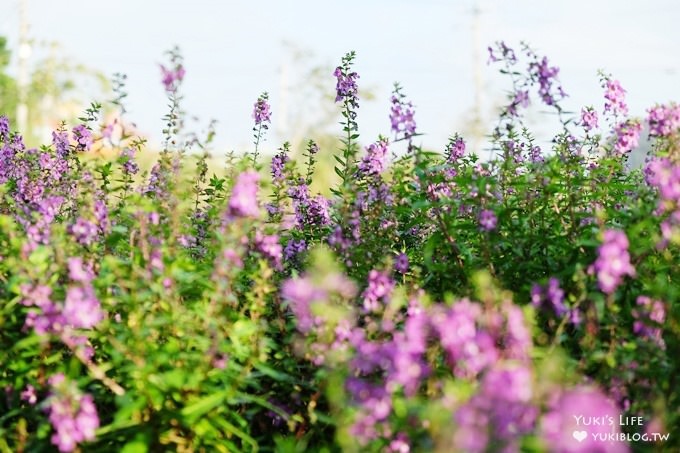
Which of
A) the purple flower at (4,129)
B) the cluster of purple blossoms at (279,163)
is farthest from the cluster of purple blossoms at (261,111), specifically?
the purple flower at (4,129)

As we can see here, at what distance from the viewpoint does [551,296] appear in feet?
12.5


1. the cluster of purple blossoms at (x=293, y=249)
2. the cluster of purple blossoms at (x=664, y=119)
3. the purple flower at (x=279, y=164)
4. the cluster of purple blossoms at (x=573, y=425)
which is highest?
the purple flower at (x=279, y=164)

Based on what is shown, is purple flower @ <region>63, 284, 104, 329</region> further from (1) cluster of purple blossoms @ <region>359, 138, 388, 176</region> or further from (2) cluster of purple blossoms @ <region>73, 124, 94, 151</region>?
(2) cluster of purple blossoms @ <region>73, 124, 94, 151</region>

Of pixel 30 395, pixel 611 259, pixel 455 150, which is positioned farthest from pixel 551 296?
pixel 455 150

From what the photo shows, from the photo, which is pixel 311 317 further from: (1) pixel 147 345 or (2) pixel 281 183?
(2) pixel 281 183

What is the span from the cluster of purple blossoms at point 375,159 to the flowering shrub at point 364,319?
0.01 metres

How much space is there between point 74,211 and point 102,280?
7.11ft

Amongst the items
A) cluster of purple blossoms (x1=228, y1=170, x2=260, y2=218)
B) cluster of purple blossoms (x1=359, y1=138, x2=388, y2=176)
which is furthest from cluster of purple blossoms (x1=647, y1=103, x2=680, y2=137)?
cluster of purple blossoms (x1=228, y1=170, x2=260, y2=218)

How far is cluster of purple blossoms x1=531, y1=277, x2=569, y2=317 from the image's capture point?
3770mm

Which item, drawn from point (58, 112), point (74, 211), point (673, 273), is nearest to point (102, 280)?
point (74, 211)

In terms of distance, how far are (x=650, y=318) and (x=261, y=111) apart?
370cm

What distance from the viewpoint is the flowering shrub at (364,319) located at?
3115mm

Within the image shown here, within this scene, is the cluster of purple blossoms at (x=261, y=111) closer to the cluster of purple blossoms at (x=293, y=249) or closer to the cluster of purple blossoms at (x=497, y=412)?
the cluster of purple blossoms at (x=293, y=249)

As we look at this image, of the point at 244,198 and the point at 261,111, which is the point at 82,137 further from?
the point at 244,198
